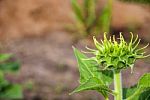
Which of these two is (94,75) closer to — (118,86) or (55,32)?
(118,86)

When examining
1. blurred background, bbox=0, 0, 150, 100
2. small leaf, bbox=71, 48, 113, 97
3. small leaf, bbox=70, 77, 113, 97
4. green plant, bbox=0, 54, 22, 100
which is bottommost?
small leaf, bbox=70, 77, 113, 97

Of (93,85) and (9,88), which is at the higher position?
(9,88)

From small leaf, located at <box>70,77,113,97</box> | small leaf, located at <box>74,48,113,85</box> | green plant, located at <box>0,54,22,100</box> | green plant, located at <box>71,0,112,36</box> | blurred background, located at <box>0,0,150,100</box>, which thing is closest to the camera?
small leaf, located at <box>70,77,113,97</box>

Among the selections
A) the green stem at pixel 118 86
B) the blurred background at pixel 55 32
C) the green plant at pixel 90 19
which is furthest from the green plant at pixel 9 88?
the green stem at pixel 118 86

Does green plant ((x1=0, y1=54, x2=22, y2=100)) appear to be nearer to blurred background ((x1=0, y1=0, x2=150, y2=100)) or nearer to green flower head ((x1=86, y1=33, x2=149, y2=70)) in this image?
blurred background ((x1=0, y1=0, x2=150, y2=100))

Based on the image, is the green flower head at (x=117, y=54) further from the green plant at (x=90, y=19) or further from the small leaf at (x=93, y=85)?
the green plant at (x=90, y=19)

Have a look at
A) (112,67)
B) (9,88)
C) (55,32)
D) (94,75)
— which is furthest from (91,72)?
(55,32)

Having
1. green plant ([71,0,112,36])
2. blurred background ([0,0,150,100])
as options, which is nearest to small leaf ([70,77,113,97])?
blurred background ([0,0,150,100])
